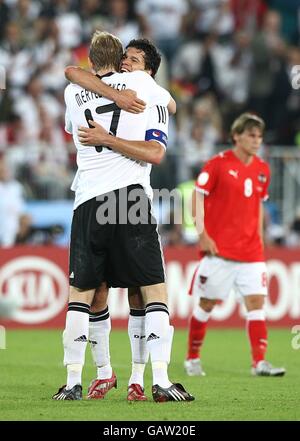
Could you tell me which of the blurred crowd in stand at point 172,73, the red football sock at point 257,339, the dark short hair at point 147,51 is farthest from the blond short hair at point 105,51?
the blurred crowd in stand at point 172,73

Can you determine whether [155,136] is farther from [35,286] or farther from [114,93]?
[35,286]

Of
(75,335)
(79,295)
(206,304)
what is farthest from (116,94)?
(206,304)

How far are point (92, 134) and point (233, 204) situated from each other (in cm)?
340

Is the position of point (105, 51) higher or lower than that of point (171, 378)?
higher

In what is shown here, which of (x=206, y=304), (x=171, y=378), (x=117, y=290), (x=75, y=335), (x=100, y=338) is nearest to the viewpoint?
(x=75, y=335)

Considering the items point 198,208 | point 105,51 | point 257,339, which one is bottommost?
point 257,339

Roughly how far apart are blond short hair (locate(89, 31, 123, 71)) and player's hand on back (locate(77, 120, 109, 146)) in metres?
0.40

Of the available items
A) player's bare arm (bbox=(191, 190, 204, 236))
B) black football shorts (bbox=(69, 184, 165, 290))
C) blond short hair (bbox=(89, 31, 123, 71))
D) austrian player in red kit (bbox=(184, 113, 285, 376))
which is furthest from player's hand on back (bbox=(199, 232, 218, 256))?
blond short hair (bbox=(89, 31, 123, 71))

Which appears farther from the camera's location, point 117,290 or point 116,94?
point 117,290

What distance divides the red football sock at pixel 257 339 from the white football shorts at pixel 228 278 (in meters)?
0.28

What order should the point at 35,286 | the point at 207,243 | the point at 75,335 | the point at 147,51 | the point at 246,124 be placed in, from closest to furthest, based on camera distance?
the point at 75,335, the point at 147,51, the point at 207,243, the point at 246,124, the point at 35,286

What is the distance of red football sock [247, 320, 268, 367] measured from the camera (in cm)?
1015

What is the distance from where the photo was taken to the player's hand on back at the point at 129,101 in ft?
23.8

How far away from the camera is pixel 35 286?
47.7ft
